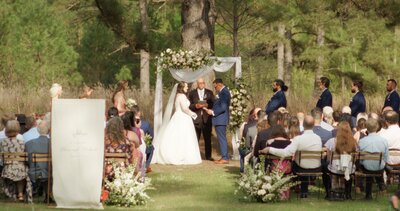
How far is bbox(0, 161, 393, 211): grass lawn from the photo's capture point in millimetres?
15992

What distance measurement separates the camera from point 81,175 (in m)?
15.5

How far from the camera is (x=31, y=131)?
17906 millimetres

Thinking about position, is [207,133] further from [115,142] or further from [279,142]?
[115,142]

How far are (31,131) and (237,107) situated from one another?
7.55 m

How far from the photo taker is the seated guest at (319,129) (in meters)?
18.4

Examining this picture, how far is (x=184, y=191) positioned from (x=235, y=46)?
19.2m

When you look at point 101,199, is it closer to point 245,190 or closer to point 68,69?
point 245,190

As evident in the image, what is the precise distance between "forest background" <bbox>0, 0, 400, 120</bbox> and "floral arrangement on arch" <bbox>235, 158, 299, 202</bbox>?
48.7ft

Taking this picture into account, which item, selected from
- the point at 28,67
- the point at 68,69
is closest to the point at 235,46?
the point at 28,67

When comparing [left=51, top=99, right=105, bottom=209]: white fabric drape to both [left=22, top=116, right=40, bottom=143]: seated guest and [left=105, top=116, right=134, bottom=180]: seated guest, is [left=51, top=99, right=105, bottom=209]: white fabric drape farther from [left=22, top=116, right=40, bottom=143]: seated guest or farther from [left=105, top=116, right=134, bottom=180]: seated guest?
[left=22, top=116, right=40, bottom=143]: seated guest

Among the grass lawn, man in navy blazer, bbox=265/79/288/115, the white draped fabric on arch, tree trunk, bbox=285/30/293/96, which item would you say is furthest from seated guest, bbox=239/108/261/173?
tree trunk, bbox=285/30/293/96

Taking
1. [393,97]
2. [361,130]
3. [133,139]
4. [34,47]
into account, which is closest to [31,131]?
[133,139]

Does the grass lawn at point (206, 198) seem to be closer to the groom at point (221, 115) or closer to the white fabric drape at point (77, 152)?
the white fabric drape at point (77, 152)

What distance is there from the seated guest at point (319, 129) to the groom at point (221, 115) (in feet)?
16.6
